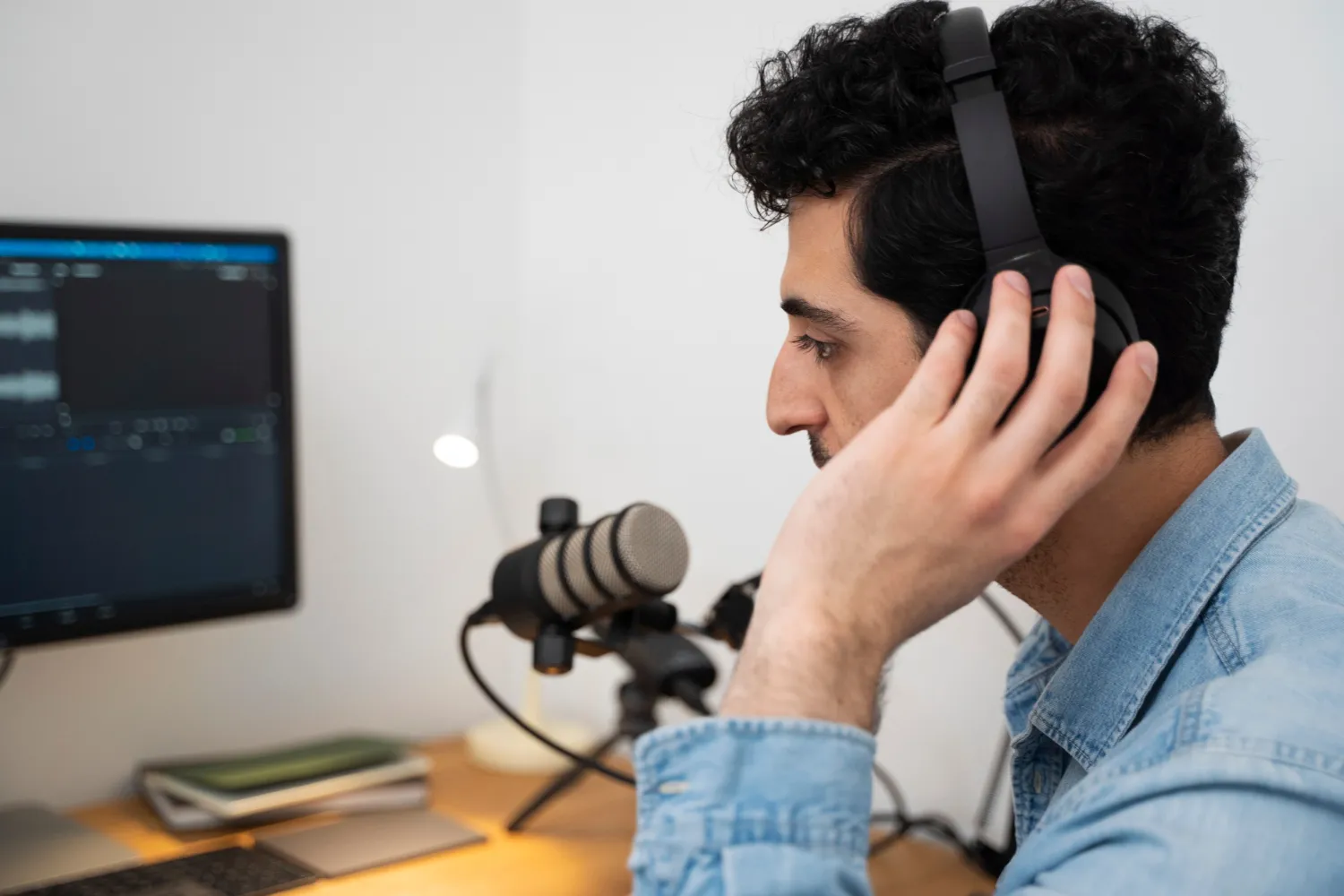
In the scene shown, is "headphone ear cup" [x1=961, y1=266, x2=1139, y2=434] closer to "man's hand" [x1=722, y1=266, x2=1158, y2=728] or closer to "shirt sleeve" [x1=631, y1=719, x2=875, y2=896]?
"man's hand" [x1=722, y1=266, x2=1158, y2=728]

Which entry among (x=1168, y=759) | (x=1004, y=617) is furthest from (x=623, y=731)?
(x=1168, y=759)

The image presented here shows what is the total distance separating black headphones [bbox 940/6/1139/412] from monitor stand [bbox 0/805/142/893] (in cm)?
100

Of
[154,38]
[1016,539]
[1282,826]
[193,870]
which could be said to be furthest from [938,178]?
[154,38]

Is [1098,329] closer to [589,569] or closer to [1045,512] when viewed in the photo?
[1045,512]

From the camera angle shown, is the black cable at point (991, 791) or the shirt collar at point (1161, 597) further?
the black cable at point (991, 791)

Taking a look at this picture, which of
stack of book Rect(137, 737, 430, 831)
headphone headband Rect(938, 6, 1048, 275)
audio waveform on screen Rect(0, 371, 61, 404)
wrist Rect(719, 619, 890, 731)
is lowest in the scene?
stack of book Rect(137, 737, 430, 831)

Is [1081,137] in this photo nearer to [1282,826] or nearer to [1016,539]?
[1016,539]

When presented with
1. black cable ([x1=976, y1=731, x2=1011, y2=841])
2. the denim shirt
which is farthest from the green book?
the denim shirt

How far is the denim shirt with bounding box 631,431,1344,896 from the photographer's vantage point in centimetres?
64

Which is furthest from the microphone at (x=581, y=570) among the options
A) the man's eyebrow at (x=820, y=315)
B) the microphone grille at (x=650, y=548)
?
the man's eyebrow at (x=820, y=315)

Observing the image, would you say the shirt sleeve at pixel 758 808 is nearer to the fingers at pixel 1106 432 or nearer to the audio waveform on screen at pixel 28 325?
the fingers at pixel 1106 432

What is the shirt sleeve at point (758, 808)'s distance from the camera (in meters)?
0.70

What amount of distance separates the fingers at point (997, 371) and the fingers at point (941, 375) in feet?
0.04

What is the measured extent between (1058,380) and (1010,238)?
0.33ft
